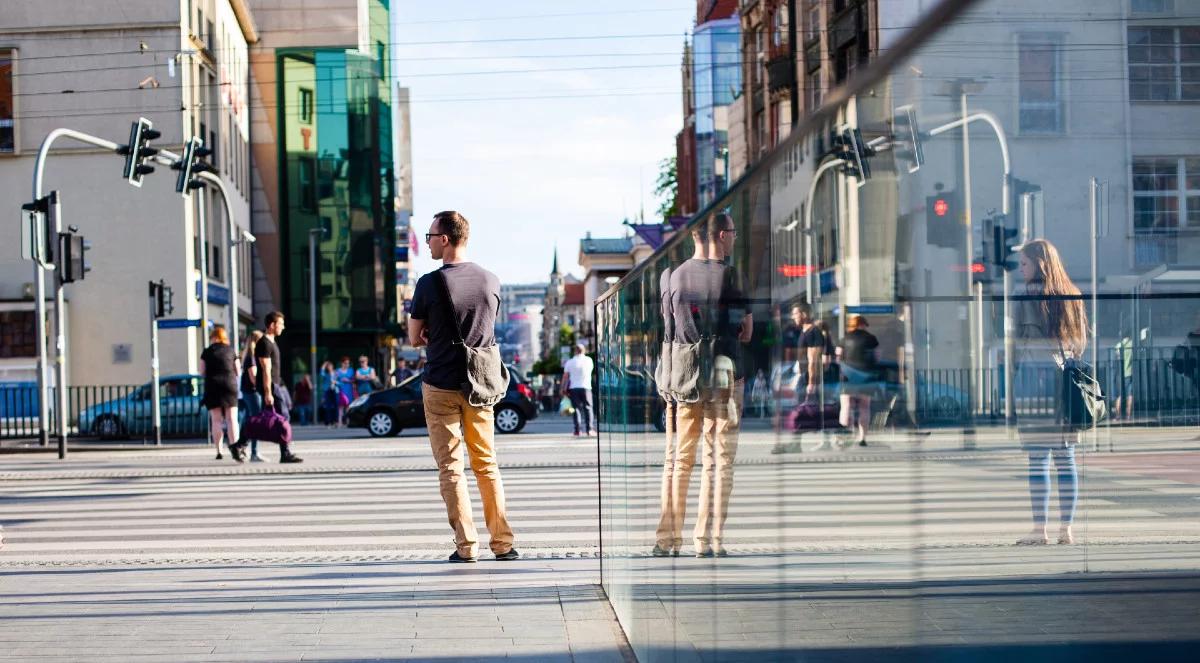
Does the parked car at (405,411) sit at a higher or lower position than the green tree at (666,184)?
lower

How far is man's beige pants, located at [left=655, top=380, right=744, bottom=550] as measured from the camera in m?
3.42

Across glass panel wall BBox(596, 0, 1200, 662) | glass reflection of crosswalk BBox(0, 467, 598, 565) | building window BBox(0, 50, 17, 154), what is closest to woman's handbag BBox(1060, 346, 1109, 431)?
glass panel wall BBox(596, 0, 1200, 662)

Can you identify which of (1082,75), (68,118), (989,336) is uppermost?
(68,118)

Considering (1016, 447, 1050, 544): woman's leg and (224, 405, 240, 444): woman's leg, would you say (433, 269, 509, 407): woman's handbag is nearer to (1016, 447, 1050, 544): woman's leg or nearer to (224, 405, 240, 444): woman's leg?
(1016, 447, 1050, 544): woman's leg

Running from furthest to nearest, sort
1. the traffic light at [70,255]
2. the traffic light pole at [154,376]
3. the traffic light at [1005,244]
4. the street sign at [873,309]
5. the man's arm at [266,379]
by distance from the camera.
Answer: the traffic light pole at [154,376]
the traffic light at [70,255]
the man's arm at [266,379]
the street sign at [873,309]
the traffic light at [1005,244]

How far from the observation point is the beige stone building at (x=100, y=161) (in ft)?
131

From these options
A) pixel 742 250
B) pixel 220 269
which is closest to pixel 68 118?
pixel 220 269

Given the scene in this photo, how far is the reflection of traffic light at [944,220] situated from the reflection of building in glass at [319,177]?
190 ft

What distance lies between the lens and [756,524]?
3.06 meters

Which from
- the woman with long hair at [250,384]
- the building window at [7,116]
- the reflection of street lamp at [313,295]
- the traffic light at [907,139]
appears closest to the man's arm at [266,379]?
the woman with long hair at [250,384]

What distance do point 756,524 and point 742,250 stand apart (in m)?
0.61

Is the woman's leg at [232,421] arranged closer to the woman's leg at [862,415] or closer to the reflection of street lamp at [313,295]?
the woman's leg at [862,415]

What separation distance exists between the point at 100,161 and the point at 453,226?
34.7 meters

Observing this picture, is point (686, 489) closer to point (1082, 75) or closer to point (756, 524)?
point (756, 524)
